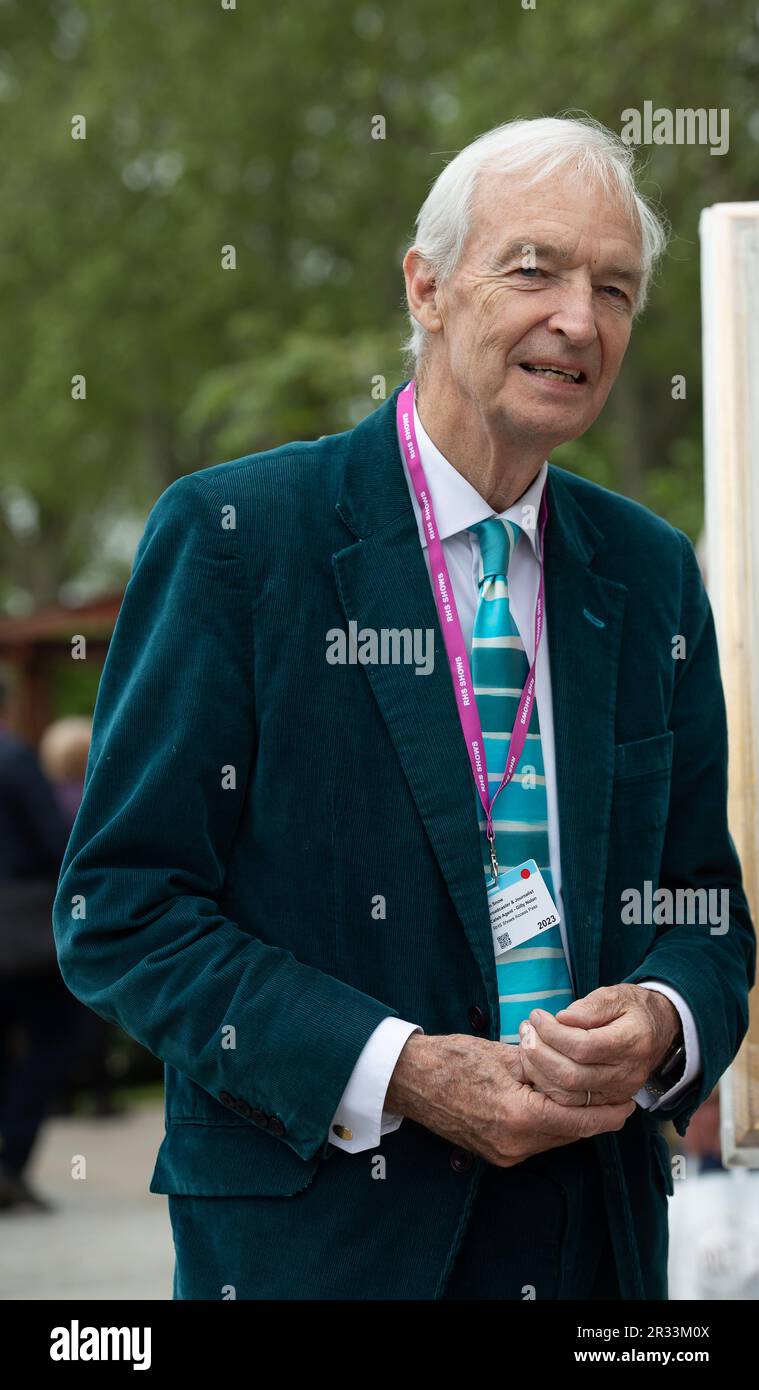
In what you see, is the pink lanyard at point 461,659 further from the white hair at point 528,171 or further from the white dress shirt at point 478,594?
the white hair at point 528,171

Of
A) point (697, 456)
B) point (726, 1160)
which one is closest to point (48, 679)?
point (697, 456)

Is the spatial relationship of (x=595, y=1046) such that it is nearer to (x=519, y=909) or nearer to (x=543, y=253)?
(x=519, y=909)

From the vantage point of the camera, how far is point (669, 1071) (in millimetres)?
2334

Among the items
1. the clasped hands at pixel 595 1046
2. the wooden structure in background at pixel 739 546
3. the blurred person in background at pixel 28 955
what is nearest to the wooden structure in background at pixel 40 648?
the blurred person in background at pixel 28 955

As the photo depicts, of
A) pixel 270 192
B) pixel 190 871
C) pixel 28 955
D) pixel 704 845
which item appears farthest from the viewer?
pixel 270 192

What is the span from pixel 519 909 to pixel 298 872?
28cm

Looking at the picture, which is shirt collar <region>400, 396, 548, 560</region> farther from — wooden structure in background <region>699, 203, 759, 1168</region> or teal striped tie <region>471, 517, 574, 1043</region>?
wooden structure in background <region>699, 203, 759, 1168</region>

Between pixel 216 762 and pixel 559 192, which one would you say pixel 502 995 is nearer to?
pixel 216 762

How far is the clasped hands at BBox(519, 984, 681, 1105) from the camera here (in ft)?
6.92

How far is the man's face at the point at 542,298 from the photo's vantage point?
2289mm

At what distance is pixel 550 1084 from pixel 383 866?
1.10 feet

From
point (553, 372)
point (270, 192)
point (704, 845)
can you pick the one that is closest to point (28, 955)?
point (704, 845)

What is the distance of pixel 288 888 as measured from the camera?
2.24 metres

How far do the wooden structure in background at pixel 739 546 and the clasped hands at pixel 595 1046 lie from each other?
748 mm
